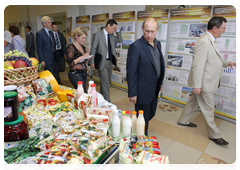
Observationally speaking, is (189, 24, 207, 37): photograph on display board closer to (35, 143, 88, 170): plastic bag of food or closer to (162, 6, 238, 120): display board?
(162, 6, 238, 120): display board

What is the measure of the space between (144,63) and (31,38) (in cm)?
578

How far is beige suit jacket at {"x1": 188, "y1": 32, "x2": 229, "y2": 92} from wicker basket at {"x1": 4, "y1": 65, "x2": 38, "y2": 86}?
6.85 feet

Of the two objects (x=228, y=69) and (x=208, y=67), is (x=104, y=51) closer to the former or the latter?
(x=208, y=67)

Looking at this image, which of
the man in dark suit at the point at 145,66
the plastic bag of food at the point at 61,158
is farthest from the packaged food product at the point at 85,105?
the man in dark suit at the point at 145,66

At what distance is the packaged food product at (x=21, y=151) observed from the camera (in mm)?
825

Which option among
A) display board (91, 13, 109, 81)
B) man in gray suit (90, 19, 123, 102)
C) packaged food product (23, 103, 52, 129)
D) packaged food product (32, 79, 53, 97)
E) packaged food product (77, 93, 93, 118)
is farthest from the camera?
display board (91, 13, 109, 81)

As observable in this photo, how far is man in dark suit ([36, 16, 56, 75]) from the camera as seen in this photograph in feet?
12.2

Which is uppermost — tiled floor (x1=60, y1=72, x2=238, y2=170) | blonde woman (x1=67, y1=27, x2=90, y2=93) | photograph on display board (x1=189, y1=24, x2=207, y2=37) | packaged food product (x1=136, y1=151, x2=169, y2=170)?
photograph on display board (x1=189, y1=24, x2=207, y2=37)

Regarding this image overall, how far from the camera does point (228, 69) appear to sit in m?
3.11

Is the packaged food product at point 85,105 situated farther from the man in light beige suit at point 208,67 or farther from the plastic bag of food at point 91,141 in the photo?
the man in light beige suit at point 208,67

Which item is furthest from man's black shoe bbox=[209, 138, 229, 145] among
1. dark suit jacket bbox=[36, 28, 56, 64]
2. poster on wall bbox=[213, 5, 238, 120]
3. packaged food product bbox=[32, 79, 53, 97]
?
dark suit jacket bbox=[36, 28, 56, 64]

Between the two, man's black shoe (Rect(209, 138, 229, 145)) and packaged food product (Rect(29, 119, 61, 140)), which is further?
man's black shoe (Rect(209, 138, 229, 145))

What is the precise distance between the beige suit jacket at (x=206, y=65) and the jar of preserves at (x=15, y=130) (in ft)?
7.27

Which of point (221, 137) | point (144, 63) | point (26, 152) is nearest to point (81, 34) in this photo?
point (144, 63)
